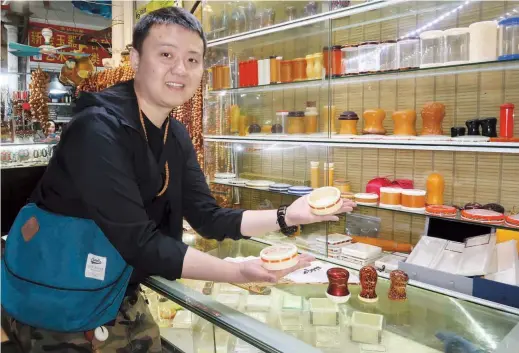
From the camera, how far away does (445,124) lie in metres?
2.97

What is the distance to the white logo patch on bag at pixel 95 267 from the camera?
1256 millimetres

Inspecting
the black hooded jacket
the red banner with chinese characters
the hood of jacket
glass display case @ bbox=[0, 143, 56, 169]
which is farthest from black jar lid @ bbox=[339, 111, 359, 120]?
the red banner with chinese characters

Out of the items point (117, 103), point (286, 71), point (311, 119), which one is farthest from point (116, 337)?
point (286, 71)

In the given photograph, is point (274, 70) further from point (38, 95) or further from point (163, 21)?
point (38, 95)

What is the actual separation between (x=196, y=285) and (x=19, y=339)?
1.88ft

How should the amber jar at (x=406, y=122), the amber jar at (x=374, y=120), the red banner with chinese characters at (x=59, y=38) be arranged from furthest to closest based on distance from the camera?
1. the red banner with chinese characters at (x=59, y=38)
2. the amber jar at (x=374, y=120)
3. the amber jar at (x=406, y=122)

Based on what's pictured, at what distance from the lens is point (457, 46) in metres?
2.59

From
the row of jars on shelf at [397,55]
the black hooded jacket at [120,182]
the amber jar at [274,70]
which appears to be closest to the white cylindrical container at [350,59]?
the row of jars on shelf at [397,55]

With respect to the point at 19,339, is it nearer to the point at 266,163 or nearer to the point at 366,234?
the point at 366,234

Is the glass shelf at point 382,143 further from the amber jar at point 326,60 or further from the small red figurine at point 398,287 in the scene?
the small red figurine at point 398,287

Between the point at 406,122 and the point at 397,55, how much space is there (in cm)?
46

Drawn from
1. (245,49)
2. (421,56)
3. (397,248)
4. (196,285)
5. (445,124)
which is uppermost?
(245,49)

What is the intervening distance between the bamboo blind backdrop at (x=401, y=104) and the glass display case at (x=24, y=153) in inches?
101

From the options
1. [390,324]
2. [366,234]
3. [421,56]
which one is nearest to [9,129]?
[366,234]
